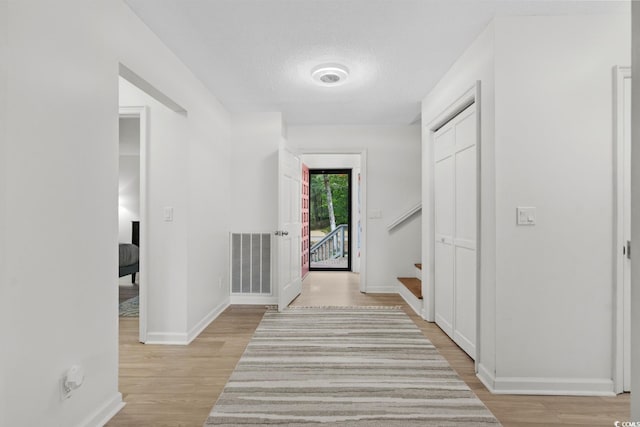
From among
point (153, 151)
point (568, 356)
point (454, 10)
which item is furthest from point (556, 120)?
point (153, 151)

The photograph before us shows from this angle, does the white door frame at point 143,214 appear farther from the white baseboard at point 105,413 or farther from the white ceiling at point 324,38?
the white baseboard at point 105,413

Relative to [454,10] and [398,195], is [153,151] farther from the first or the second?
[398,195]

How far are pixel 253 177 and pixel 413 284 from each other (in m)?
2.29

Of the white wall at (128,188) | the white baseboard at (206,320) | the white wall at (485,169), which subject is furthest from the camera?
the white wall at (128,188)

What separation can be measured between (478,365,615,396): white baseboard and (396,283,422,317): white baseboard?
154 centimetres

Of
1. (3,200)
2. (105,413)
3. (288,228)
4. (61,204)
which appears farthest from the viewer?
(288,228)

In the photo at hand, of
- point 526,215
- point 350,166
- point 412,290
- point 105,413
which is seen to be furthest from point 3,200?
point 350,166

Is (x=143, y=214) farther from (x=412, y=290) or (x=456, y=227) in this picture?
(x=412, y=290)

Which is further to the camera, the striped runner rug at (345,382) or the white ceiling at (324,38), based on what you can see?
the white ceiling at (324,38)

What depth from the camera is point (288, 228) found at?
409cm

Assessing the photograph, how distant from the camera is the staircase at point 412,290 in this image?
12.3 feet

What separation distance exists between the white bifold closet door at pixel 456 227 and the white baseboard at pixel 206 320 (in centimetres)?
218

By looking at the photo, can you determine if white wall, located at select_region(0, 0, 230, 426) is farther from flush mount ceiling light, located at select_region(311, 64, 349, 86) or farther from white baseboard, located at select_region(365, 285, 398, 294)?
white baseboard, located at select_region(365, 285, 398, 294)
